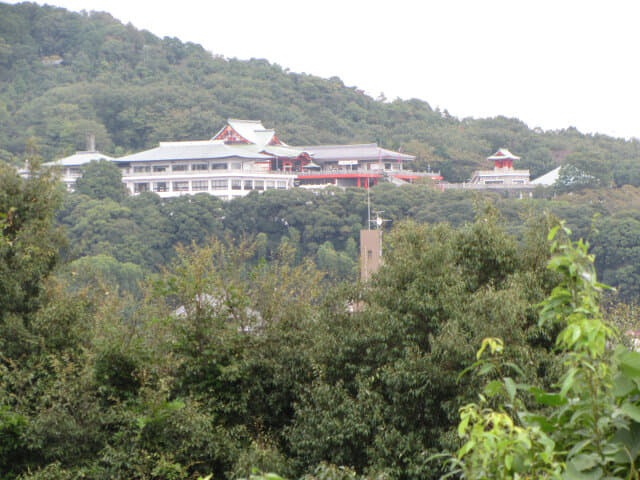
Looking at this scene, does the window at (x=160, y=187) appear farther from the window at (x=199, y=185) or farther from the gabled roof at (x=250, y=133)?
the gabled roof at (x=250, y=133)

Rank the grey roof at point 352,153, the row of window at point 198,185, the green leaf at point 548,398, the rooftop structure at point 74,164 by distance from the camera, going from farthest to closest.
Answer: the grey roof at point 352,153 → the row of window at point 198,185 → the rooftop structure at point 74,164 → the green leaf at point 548,398

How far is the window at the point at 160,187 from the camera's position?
38.0 metres

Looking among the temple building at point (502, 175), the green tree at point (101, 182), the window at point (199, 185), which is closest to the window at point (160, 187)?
the window at point (199, 185)

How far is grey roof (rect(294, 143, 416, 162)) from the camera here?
135 ft

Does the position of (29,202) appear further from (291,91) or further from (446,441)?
(291,91)

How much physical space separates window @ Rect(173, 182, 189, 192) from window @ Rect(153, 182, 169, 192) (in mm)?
485

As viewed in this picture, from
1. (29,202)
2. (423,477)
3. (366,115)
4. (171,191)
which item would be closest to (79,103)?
(171,191)

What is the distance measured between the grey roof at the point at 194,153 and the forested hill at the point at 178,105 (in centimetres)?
618

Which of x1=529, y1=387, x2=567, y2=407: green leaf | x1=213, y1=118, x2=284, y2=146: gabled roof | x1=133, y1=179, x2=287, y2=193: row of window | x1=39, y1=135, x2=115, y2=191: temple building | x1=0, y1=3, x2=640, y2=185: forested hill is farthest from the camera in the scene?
x1=0, y1=3, x2=640, y2=185: forested hill

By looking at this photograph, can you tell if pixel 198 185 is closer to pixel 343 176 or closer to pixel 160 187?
pixel 160 187

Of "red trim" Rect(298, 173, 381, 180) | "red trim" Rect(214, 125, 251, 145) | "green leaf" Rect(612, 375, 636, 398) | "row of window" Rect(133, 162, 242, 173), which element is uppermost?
"red trim" Rect(214, 125, 251, 145)

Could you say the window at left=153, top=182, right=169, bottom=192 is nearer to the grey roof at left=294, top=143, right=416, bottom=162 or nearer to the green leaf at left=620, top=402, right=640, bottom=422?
the grey roof at left=294, top=143, right=416, bottom=162

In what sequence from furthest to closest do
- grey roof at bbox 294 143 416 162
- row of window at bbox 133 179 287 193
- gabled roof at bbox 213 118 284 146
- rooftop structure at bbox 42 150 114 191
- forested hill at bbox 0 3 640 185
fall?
forested hill at bbox 0 3 640 185, gabled roof at bbox 213 118 284 146, grey roof at bbox 294 143 416 162, row of window at bbox 133 179 287 193, rooftop structure at bbox 42 150 114 191

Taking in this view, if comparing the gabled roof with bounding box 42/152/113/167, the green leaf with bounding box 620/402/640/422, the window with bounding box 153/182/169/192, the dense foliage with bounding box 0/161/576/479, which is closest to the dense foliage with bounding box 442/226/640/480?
the green leaf with bounding box 620/402/640/422
